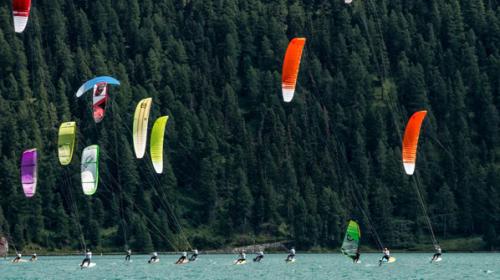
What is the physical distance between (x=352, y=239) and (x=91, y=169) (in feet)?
81.6

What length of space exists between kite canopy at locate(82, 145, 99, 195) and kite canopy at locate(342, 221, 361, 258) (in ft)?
77.0

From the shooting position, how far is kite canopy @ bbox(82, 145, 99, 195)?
359ft

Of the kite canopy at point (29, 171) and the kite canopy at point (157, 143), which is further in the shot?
the kite canopy at point (29, 171)

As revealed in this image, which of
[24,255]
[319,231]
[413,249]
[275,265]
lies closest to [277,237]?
[319,231]

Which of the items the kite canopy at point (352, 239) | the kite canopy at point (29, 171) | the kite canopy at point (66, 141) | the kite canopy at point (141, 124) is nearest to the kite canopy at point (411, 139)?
the kite canopy at point (352, 239)

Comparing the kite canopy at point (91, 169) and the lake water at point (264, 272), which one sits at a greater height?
the kite canopy at point (91, 169)

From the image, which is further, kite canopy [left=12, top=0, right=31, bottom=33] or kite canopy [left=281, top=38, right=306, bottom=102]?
kite canopy [left=281, top=38, right=306, bottom=102]

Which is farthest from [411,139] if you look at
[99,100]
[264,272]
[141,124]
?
[99,100]

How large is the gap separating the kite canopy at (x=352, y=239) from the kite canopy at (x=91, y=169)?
77.0ft

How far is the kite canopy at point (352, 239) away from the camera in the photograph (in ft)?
385

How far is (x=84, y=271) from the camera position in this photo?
120 metres

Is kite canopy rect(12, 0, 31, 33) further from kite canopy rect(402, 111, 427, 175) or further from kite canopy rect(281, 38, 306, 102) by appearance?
kite canopy rect(402, 111, 427, 175)

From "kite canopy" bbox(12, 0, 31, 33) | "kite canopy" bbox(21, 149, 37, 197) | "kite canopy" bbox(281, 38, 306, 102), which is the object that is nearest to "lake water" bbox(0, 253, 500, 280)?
"kite canopy" bbox(21, 149, 37, 197)

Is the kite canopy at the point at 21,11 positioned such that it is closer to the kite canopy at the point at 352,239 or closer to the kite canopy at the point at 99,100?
the kite canopy at the point at 99,100
